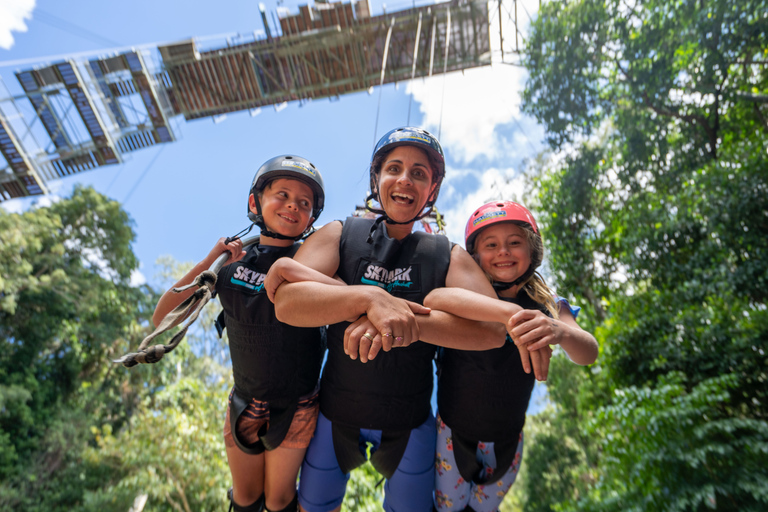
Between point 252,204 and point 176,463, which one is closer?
point 252,204

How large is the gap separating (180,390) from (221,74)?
13.4m

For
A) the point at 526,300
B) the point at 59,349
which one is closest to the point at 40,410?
the point at 59,349

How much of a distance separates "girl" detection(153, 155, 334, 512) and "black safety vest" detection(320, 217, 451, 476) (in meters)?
0.25

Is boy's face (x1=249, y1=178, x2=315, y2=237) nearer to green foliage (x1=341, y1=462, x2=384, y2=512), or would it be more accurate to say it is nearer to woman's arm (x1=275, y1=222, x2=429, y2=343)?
woman's arm (x1=275, y1=222, x2=429, y2=343)

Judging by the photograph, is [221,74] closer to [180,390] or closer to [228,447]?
[180,390]

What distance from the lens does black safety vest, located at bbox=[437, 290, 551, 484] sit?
7.29 ft


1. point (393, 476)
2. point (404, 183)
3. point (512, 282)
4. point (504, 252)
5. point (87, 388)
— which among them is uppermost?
point (404, 183)

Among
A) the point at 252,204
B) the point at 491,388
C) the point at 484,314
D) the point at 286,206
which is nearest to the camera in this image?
the point at 484,314

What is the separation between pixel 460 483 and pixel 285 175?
240 cm

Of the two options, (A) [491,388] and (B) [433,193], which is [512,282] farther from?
(B) [433,193]

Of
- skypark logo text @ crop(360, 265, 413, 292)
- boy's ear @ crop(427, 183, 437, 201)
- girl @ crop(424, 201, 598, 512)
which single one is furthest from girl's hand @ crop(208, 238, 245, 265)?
girl @ crop(424, 201, 598, 512)

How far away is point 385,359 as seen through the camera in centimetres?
209

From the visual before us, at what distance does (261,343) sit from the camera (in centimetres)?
227

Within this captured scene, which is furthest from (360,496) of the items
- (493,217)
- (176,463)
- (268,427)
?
(493,217)
